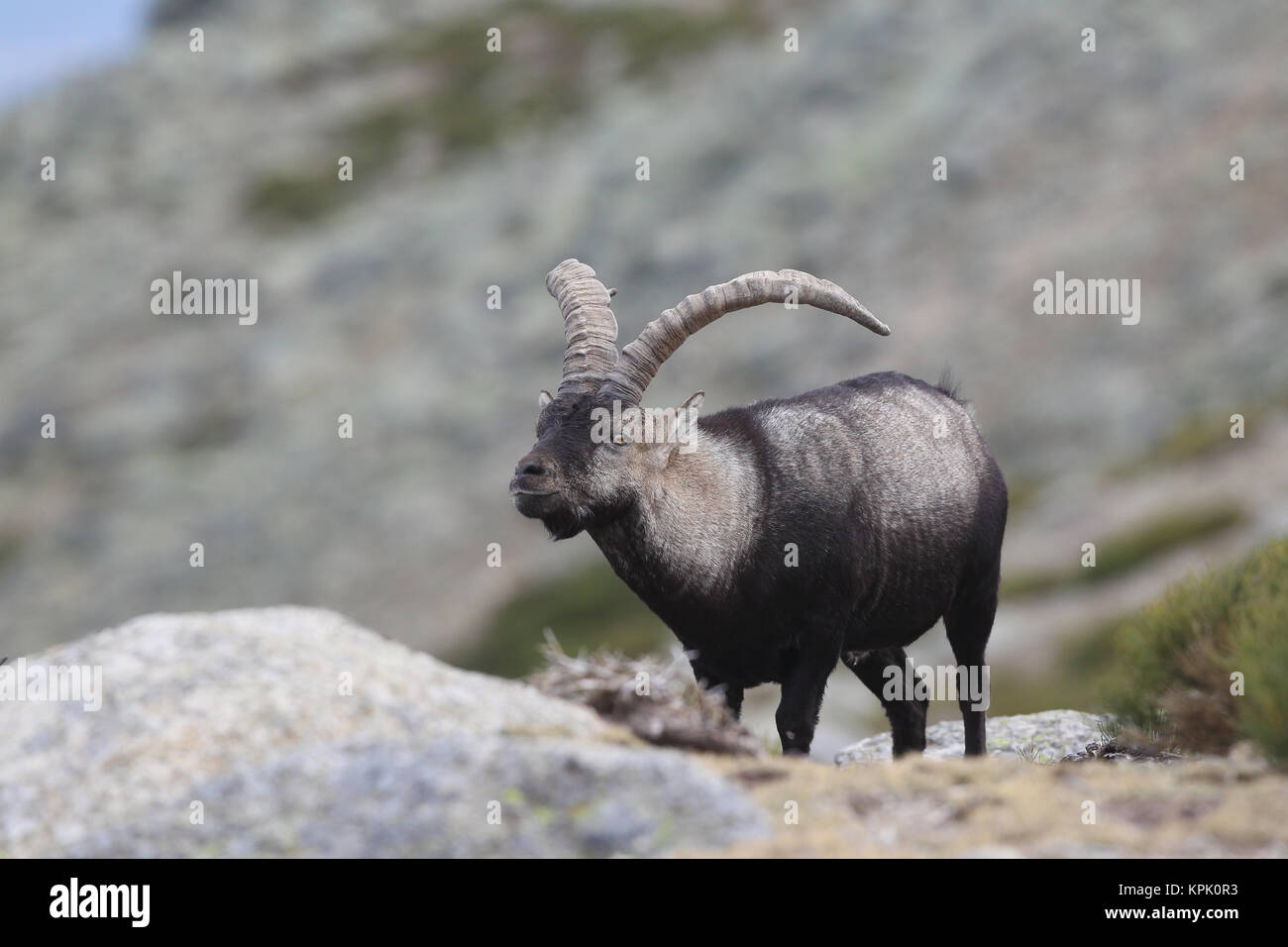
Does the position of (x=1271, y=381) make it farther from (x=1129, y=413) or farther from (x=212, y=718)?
(x=212, y=718)

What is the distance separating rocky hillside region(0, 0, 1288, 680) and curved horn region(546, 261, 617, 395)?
101ft

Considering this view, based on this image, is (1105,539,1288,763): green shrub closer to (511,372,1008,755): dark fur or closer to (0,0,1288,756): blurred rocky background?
(511,372,1008,755): dark fur

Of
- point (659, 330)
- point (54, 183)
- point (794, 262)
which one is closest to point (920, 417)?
point (659, 330)

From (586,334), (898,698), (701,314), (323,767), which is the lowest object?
(323,767)

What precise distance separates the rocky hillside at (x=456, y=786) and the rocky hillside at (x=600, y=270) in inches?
1297

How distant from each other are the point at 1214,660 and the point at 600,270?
6339cm

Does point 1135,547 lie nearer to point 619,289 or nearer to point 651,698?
point 619,289

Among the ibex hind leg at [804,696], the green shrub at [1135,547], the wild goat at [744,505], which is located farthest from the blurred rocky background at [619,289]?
the ibex hind leg at [804,696]

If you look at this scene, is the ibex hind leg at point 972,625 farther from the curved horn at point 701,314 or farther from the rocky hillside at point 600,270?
the rocky hillside at point 600,270

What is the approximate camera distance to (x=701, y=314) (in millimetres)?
12852

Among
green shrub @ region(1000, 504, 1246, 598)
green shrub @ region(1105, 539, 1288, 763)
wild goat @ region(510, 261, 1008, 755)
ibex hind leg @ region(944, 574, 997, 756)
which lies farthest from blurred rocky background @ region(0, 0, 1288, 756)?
Result: wild goat @ region(510, 261, 1008, 755)

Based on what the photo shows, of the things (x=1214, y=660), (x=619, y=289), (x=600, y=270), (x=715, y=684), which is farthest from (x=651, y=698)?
(x=600, y=270)

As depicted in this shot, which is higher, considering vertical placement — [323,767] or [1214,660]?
[1214,660]

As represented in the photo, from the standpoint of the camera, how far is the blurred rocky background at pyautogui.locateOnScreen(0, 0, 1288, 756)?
2120 inches
